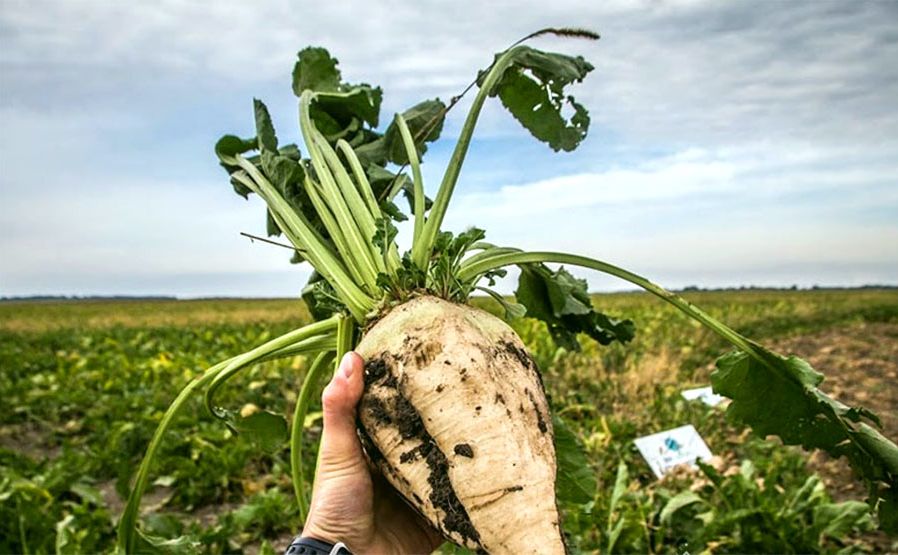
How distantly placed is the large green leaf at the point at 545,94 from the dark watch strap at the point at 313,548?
6.08ft

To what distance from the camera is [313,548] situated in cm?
227

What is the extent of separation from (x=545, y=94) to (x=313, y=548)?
6.66ft

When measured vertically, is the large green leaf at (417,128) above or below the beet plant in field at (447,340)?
above

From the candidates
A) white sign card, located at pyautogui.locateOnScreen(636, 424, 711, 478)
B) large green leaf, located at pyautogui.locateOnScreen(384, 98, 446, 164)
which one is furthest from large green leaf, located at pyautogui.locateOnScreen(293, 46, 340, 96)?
white sign card, located at pyautogui.locateOnScreen(636, 424, 711, 478)

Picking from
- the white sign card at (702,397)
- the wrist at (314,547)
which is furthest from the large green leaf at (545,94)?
the white sign card at (702,397)

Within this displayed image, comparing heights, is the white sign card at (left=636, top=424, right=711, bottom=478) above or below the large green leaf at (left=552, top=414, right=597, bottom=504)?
below

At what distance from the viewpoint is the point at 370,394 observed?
2.36 metres

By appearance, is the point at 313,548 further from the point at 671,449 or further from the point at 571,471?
the point at 671,449

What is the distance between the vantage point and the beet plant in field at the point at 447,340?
7.42ft

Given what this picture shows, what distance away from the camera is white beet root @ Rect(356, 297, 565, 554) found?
220 cm

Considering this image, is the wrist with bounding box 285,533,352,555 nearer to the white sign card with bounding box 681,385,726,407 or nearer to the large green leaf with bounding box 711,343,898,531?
the large green leaf with bounding box 711,343,898,531

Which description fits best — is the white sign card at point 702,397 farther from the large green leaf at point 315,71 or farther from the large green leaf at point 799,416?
the large green leaf at point 315,71

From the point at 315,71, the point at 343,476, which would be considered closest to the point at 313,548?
the point at 343,476

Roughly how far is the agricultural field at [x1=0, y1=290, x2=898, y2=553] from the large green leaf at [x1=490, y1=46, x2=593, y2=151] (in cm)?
156
